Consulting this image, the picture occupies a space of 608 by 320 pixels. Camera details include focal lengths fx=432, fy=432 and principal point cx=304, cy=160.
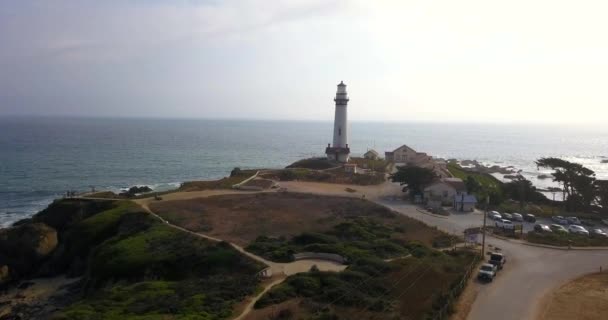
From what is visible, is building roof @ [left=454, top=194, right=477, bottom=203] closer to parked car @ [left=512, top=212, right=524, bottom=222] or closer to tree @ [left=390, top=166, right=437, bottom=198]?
parked car @ [left=512, top=212, right=524, bottom=222]

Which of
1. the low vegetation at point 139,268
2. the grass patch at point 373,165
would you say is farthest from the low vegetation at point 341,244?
the grass patch at point 373,165

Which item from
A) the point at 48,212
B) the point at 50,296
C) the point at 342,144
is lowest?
A: the point at 50,296

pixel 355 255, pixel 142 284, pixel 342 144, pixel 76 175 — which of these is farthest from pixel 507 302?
pixel 76 175

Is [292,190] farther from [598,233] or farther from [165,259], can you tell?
[598,233]

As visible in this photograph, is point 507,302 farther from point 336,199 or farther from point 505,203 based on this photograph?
point 505,203

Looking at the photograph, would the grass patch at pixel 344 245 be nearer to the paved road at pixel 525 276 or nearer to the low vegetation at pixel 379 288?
the low vegetation at pixel 379 288

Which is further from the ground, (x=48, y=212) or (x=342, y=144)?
(x=342, y=144)

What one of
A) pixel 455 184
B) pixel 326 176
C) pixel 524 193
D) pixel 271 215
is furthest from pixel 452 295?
pixel 524 193
